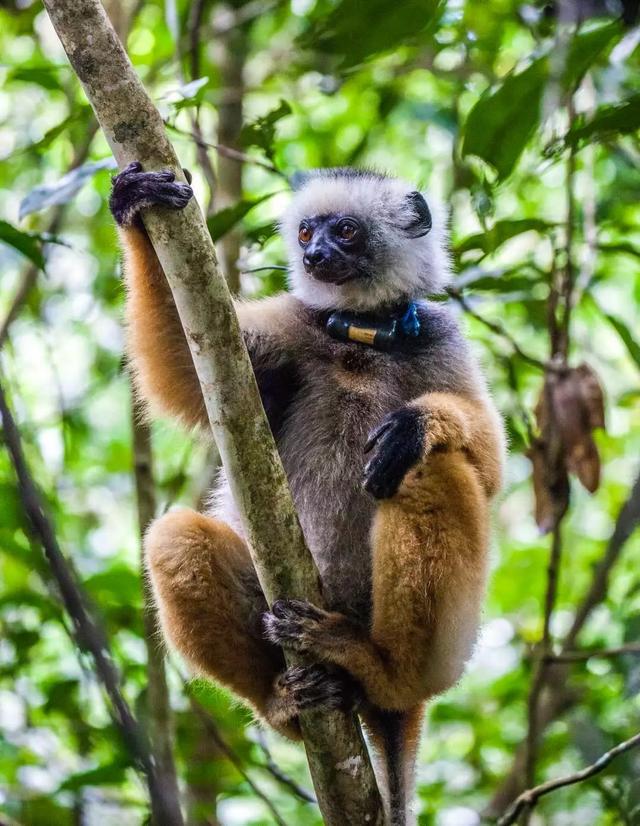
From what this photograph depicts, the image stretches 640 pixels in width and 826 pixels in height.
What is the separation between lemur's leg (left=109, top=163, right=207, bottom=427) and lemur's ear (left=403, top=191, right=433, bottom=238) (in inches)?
71.5

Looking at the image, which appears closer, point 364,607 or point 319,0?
point 364,607

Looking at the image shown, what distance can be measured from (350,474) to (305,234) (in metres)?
1.65

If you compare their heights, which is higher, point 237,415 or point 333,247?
point 333,247

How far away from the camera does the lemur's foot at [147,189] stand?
12.7 feet

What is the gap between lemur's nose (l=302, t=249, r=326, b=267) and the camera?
558cm

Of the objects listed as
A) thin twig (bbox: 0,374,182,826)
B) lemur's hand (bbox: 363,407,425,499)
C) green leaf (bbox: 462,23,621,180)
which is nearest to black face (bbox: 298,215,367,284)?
green leaf (bbox: 462,23,621,180)

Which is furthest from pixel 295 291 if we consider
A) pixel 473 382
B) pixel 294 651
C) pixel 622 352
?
pixel 622 352

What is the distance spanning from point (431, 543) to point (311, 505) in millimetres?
925

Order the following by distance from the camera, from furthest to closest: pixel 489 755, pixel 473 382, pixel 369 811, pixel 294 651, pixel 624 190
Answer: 1. pixel 489 755
2. pixel 624 190
3. pixel 473 382
4. pixel 294 651
5. pixel 369 811

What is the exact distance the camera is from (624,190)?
290 inches

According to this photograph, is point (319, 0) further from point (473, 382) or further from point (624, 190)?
point (473, 382)

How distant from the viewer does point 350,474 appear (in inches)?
200

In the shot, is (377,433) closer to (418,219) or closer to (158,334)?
(158,334)

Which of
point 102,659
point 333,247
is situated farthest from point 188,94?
point 102,659
